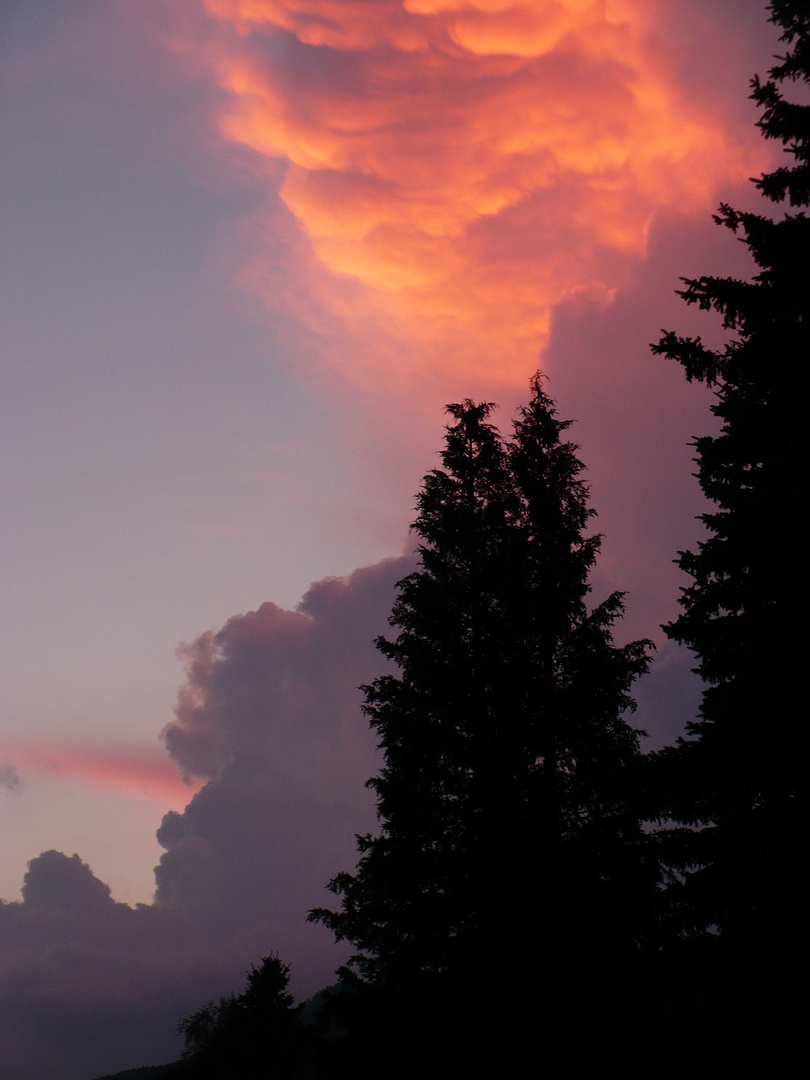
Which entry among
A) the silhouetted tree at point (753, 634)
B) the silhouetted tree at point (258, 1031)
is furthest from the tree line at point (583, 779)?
the silhouetted tree at point (258, 1031)

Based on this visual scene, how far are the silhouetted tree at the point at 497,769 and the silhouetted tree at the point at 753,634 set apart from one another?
3.49 metres

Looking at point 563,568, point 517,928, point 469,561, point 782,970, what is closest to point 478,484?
point 469,561

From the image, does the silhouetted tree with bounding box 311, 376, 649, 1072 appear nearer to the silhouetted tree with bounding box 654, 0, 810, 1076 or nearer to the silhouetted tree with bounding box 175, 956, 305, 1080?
the silhouetted tree with bounding box 654, 0, 810, 1076

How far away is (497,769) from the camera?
14781mm

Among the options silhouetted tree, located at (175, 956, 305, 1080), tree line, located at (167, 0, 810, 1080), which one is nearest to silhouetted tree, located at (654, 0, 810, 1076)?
tree line, located at (167, 0, 810, 1080)

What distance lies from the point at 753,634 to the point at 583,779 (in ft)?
20.9

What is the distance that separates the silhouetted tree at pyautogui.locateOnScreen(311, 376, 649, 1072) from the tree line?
45 mm

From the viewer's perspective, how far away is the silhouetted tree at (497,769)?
533 inches

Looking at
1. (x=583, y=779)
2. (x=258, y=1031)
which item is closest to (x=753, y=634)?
(x=583, y=779)

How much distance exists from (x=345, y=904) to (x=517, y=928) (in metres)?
A: 3.86

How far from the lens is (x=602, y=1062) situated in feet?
41.3

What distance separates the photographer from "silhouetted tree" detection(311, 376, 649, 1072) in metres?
13.5

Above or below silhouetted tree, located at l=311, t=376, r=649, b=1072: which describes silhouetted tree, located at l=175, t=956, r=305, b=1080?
below

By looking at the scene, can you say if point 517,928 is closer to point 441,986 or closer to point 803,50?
point 441,986
